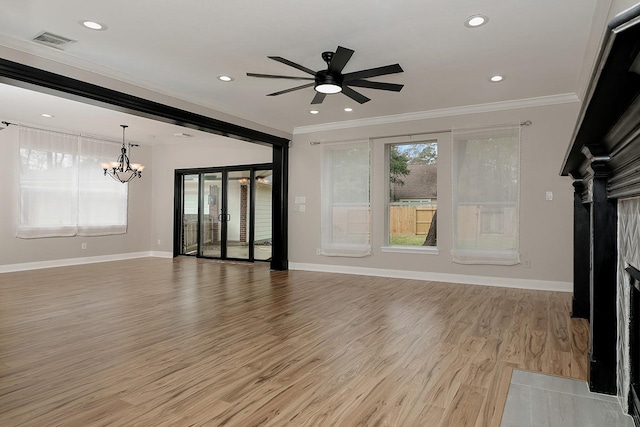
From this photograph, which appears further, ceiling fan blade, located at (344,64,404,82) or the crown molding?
the crown molding

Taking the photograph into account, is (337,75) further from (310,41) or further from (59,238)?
(59,238)

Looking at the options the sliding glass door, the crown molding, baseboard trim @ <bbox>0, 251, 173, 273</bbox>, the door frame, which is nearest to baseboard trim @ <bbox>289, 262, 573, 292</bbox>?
the door frame

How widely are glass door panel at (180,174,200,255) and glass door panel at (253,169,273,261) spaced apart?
179 cm

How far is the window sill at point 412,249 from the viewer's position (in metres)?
6.13

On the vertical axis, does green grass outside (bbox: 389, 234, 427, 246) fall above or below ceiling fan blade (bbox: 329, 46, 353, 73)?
below

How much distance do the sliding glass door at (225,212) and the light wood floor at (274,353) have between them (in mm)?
3266

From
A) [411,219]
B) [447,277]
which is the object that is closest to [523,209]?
[447,277]

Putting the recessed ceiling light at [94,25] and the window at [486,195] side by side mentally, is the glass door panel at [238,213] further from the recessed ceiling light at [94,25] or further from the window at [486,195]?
the recessed ceiling light at [94,25]

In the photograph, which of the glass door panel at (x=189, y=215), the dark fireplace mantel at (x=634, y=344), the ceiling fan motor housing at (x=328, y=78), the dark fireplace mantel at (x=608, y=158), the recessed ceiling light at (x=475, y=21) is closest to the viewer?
the dark fireplace mantel at (x=608, y=158)

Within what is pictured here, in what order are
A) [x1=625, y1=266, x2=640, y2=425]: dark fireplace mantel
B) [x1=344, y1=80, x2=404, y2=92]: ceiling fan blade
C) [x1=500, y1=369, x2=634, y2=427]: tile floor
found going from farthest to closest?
1. [x1=344, y1=80, x2=404, y2=92]: ceiling fan blade
2. [x1=500, y1=369, x2=634, y2=427]: tile floor
3. [x1=625, y1=266, x2=640, y2=425]: dark fireplace mantel

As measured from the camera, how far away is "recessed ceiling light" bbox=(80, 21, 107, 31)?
327 centimetres

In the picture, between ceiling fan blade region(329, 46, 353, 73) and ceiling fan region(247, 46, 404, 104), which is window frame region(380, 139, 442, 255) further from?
ceiling fan blade region(329, 46, 353, 73)

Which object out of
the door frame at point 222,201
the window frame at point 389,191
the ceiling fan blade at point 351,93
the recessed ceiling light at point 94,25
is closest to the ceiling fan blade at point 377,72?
the ceiling fan blade at point 351,93

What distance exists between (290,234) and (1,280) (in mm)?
4641
